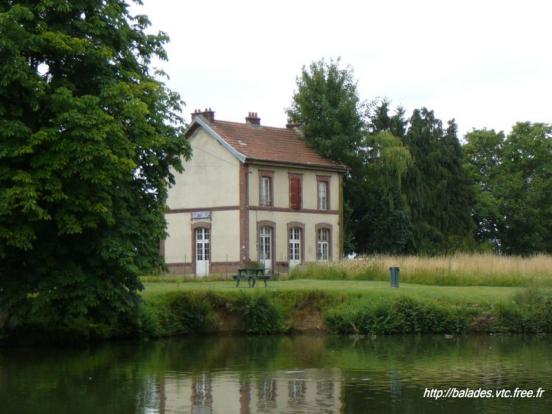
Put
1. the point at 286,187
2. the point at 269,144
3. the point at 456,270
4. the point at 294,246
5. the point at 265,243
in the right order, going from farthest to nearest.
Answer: the point at 269,144 → the point at 294,246 → the point at 286,187 → the point at 265,243 → the point at 456,270

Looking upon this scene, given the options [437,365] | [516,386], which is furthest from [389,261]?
[516,386]

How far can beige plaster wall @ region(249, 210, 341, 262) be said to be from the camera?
5075 cm

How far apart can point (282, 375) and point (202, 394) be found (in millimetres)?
2787

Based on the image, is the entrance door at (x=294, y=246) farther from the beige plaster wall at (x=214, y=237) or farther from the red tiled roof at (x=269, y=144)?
the beige plaster wall at (x=214, y=237)

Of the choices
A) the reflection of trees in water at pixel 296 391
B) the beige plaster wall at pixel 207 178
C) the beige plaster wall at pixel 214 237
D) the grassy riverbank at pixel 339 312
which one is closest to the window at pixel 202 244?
the beige plaster wall at pixel 214 237

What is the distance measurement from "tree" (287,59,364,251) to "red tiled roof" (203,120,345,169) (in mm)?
1002

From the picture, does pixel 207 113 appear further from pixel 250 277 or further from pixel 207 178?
pixel 250 277

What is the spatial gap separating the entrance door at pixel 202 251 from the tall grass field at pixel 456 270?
11.8 m

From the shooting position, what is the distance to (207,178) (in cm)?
5150

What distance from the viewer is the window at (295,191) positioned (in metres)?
53.1

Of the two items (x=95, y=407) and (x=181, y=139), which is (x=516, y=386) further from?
(x=181, y=139)

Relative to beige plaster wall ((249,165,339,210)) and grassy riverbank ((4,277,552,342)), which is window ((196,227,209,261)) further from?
grassy riverbank ((4,277,552,342))

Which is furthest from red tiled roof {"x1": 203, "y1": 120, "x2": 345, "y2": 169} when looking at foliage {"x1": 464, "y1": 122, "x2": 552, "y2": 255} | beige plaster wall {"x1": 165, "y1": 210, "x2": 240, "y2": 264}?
foliage {"x1": 464, "y1": 122, "x2": 552, "y2": 255}

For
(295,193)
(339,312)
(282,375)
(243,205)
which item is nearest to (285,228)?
(295,193)
